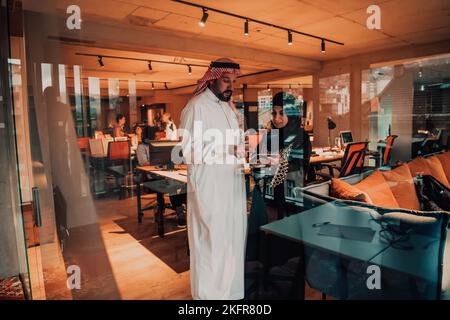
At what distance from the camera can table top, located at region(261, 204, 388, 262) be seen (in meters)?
1.59

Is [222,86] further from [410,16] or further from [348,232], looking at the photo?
[410,16]

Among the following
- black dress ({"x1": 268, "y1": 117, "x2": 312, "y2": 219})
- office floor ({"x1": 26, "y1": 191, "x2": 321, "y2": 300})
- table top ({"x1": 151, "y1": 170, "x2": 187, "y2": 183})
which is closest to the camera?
office floor ({"x1": 26, "y1": 191, "x2": 321, "y2": 300})

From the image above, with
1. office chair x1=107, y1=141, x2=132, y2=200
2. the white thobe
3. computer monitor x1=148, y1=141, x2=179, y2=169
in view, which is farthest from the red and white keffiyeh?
office chair x1=107, y1=141, x2=132, y2=200

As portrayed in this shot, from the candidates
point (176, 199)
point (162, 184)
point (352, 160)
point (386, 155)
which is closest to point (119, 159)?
point (162, 184)

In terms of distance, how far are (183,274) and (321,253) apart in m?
1.25

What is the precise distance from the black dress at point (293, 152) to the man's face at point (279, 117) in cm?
4

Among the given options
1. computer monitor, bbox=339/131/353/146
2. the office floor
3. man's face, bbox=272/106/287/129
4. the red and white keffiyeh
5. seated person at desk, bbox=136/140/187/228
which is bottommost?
the office floor

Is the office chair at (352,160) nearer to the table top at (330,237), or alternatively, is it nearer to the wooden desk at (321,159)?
the wooden desk at (321,159)

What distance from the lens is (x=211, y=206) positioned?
1.98 meters

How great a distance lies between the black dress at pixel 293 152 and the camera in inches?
131

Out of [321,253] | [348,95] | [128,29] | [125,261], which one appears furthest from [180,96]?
[321,253]

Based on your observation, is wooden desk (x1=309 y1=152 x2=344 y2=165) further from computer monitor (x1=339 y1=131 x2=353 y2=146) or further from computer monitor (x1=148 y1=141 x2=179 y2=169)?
computer monitor (x1=148 y1=141 x2=179 y2=169)

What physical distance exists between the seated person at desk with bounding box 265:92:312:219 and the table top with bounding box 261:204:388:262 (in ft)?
4.69

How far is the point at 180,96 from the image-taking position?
510 inches
